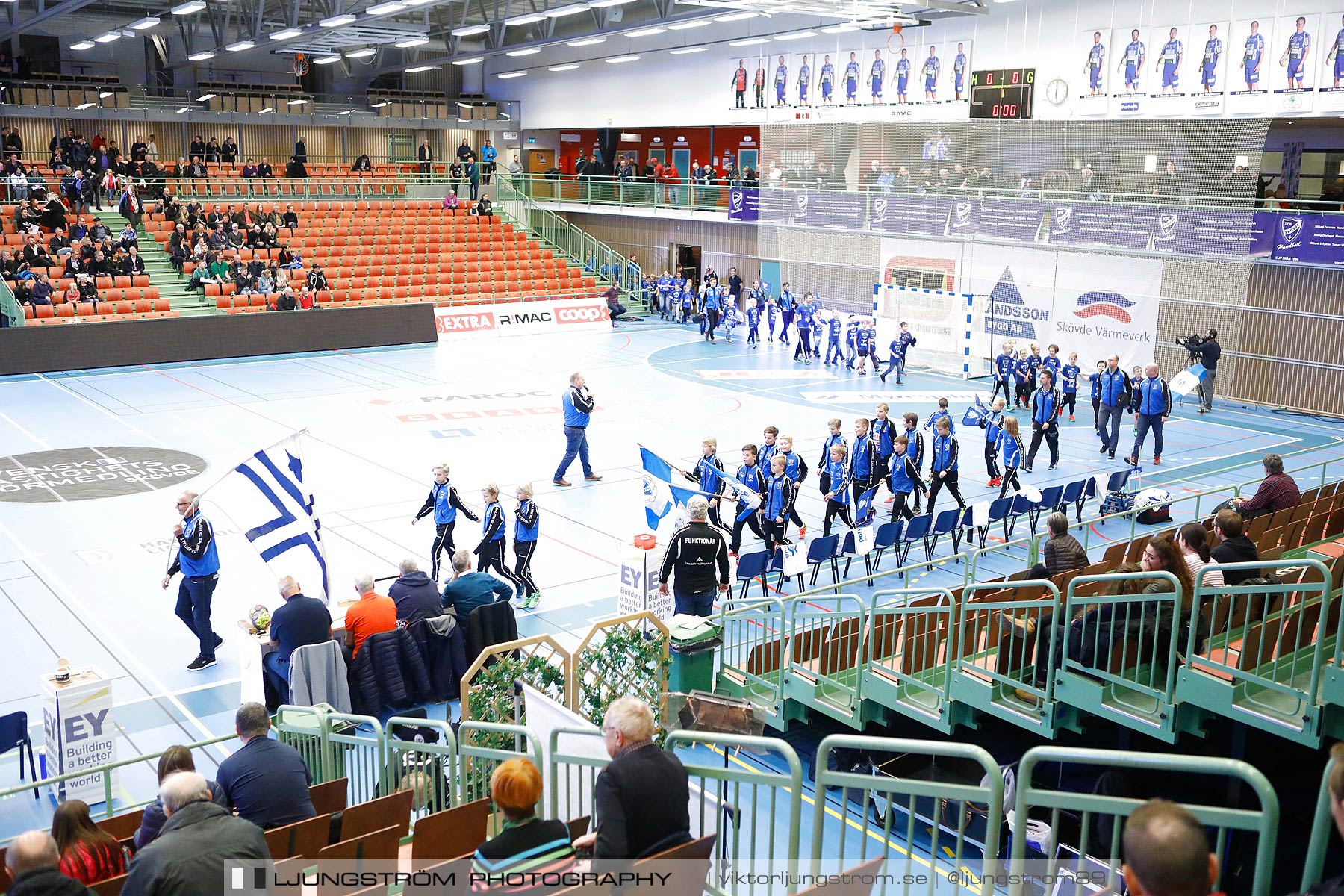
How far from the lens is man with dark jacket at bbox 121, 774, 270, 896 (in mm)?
4770

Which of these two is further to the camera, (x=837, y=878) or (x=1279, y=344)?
(x=1279, y=344)

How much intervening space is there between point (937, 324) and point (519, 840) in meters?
29.5

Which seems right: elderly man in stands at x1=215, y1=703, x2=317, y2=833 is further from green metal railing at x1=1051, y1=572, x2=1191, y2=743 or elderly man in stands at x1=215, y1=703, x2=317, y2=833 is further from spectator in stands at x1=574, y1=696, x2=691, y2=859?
green metal railing at x1=1051, y1=572, x2=1191, y2=743

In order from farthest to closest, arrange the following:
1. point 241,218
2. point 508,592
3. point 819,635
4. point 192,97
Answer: point 192,97 → point 241,218 → point 508,592 → point 819,635

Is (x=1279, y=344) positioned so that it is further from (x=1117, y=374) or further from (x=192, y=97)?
(x=192, y=97)

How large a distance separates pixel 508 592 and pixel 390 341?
2517 centimetres

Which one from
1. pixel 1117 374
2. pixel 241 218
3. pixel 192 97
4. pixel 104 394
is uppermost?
pixel 192 97

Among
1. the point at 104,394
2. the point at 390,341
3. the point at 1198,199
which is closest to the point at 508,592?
the point at 104,394

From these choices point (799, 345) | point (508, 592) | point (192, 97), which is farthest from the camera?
point (192, 97)

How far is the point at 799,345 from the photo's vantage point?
34062 millimetres

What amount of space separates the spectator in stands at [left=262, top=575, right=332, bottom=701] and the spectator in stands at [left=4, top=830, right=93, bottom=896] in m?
5.18

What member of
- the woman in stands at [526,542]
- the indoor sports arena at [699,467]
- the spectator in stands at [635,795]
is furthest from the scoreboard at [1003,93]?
the spectator in stands at [635,795]

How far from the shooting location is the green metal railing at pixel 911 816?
173 inches

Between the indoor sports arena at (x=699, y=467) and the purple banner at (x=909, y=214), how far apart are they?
0.11 metres
